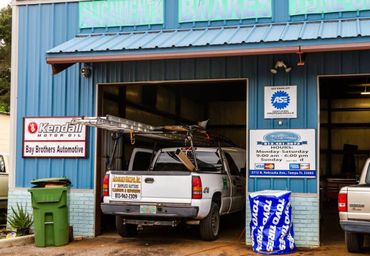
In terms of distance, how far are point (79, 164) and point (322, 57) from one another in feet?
17.6

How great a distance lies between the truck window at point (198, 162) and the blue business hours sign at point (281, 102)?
5.87 ft

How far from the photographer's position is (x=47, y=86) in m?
11.8

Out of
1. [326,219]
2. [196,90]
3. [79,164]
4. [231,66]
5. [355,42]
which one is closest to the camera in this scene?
[355,42]

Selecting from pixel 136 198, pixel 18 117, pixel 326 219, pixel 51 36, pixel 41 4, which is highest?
pixel 41 4

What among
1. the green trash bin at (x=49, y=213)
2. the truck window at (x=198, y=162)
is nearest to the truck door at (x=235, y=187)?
the truck window at (x=198, y=162)

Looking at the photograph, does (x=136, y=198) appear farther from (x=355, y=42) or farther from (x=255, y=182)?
(x=355, y=42)

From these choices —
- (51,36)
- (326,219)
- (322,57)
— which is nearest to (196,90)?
(326,219)

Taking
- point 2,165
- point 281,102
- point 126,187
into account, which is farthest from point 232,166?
Result: point 2,165

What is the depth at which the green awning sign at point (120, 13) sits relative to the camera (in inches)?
444

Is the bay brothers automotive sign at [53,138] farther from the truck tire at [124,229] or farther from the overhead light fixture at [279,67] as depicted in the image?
the overhead light fixture at [279,67]

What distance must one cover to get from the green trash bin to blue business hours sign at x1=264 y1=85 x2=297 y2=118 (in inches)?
166

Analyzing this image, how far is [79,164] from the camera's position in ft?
37.5

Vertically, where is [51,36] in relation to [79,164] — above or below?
above

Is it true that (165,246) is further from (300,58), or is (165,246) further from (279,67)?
(300,58)
